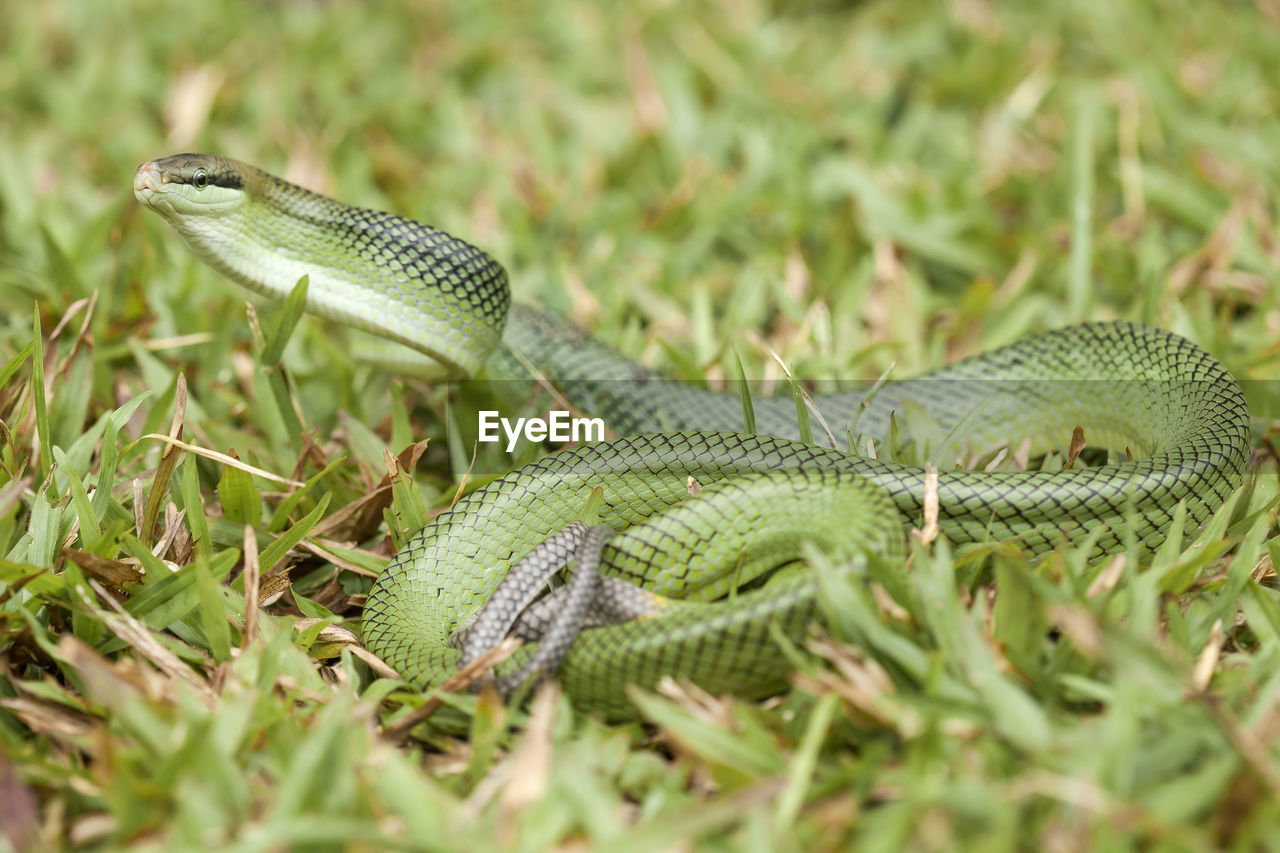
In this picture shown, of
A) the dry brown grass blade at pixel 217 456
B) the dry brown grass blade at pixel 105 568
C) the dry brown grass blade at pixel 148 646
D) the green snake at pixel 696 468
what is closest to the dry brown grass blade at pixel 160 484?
the dry brown grass blade at pixel 217 456

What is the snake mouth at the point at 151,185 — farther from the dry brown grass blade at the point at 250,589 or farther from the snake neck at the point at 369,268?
the dry brown grass blade at the point at 250,589

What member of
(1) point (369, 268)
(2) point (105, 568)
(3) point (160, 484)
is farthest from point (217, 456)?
(1) point (369, 268)

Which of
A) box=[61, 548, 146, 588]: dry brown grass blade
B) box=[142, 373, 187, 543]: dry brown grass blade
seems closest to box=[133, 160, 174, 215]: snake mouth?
box=[142, 373, 187, 543]: dry brown grass blade

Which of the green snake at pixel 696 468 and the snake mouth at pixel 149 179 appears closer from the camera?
the green snake at pixel 696 468

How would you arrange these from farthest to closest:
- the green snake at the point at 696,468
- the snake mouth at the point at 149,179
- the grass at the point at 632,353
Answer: the snake mouth at the point at 149,179, the green snake at the point at 696,468, the grass at the point at 632,353

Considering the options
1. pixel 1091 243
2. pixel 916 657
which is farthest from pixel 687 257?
pixel 916 657
